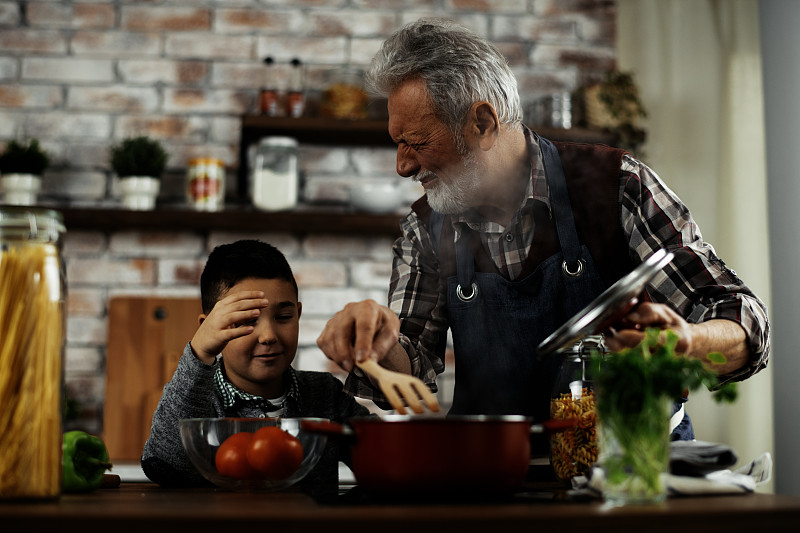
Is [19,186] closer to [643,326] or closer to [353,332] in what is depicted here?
[353,332]

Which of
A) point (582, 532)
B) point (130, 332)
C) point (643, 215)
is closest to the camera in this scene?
point (582, 532)

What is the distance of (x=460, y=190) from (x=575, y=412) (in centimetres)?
59

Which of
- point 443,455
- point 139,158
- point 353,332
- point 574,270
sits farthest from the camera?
point 139,158

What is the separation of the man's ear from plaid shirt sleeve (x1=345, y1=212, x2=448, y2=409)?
21 centimetres

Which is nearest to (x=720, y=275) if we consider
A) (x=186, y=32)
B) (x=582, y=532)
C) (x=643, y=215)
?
(x=643, y=215)

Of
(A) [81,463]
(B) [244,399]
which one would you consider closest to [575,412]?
(A) [81,463]

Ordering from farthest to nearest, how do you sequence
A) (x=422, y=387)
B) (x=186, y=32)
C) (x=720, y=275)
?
(x=186, y=32), (x=720, y=275), (x=422, y=387)

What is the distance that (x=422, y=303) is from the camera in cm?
152

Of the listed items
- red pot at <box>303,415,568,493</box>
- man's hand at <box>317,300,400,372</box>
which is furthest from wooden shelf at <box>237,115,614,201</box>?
red pot at <box>303,415,568,493</box>

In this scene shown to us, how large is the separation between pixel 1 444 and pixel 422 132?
0.92 m

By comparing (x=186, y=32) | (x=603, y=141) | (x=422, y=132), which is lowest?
(x=422, y=132)

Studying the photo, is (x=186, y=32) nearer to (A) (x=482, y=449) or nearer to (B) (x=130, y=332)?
(B) (x=130, y=332)

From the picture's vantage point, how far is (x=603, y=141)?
102 inches

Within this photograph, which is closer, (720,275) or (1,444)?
(1,444)
